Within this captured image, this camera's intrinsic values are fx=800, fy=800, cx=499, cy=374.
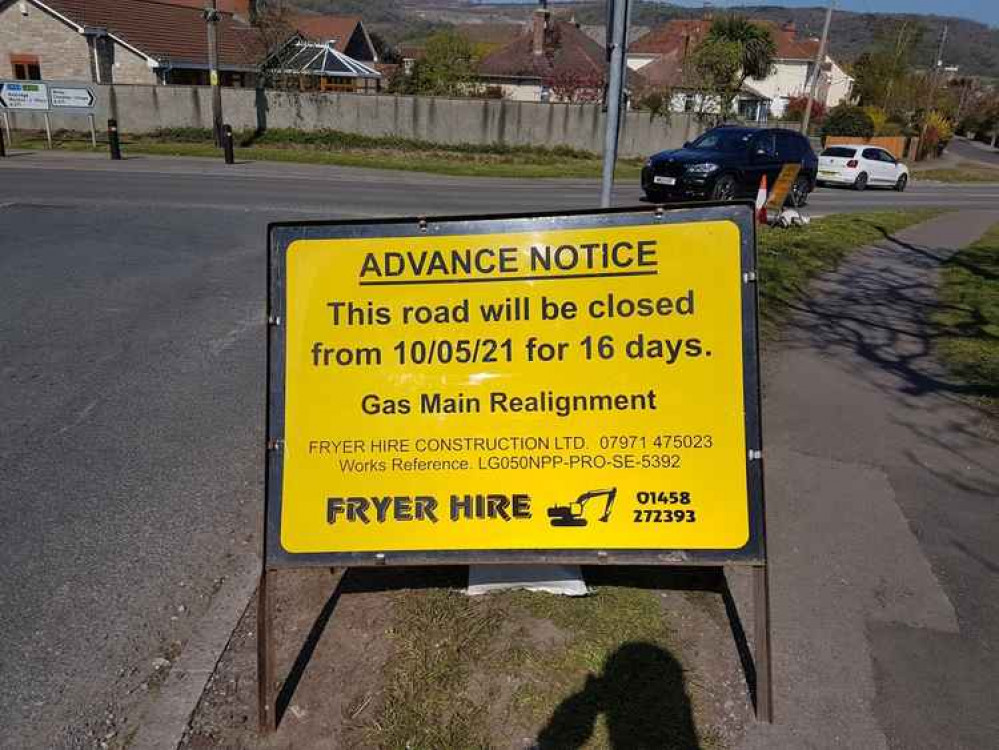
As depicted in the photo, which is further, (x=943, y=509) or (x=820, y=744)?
(x=943, y=509)

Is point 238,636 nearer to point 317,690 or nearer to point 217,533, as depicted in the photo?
point 317,690

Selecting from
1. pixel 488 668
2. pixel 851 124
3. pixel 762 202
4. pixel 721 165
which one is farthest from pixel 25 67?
pixel 488 668

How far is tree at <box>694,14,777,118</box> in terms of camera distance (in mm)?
36938

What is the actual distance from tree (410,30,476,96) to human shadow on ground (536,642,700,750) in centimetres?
3958

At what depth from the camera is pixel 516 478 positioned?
2.93 m

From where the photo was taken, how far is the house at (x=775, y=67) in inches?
2402

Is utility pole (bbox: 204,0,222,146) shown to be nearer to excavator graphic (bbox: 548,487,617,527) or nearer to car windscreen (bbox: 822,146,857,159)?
car windscreen (bbox: 822,146,857,159)

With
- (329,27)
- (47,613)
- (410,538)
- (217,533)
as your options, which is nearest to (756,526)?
(410,538)

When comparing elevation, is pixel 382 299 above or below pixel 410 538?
above

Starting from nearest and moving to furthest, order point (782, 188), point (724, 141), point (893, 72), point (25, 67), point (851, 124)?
point (782, 188)
point (724, 141)
point (25, 67)
point (851, 124)
point (893, 72)

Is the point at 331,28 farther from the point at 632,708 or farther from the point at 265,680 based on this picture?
the point at 632,708

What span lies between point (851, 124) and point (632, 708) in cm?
4381

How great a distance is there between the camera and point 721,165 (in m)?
16.1

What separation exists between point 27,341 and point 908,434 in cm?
690
